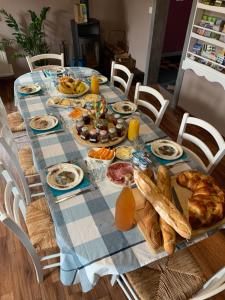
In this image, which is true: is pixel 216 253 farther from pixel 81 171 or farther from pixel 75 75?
pixel 75 75

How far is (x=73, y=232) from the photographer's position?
94 cm

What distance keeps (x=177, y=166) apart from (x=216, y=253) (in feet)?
2.78

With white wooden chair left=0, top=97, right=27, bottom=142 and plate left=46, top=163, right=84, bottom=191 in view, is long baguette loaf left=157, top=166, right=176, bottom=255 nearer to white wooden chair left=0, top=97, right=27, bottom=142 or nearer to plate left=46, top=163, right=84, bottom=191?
plate left=46, top=163, right=84, bottom=191

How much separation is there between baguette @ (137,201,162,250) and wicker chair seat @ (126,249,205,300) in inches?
11.9

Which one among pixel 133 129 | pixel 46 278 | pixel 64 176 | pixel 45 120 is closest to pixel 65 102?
pixel 45 120

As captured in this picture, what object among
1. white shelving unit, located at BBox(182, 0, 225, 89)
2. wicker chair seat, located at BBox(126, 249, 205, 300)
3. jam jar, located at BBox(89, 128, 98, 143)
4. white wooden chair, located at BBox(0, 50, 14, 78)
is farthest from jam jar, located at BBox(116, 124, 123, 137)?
white wooden chair, located at BBox(0, 50, 14, 78)

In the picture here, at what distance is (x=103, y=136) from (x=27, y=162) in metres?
0.67

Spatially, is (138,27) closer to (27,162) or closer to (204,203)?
(27,162)

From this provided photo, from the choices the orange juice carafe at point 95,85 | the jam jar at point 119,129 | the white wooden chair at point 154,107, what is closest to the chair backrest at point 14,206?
the jam jar at point 119,129

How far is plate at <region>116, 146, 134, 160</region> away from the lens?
4.28 feet

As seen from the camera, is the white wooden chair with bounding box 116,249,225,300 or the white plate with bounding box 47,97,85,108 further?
the white plate with bounding box 47,97,85,108

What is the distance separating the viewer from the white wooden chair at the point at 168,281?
1.04 meters

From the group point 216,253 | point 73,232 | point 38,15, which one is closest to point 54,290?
point 73,232

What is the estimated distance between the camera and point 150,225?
91 cm
